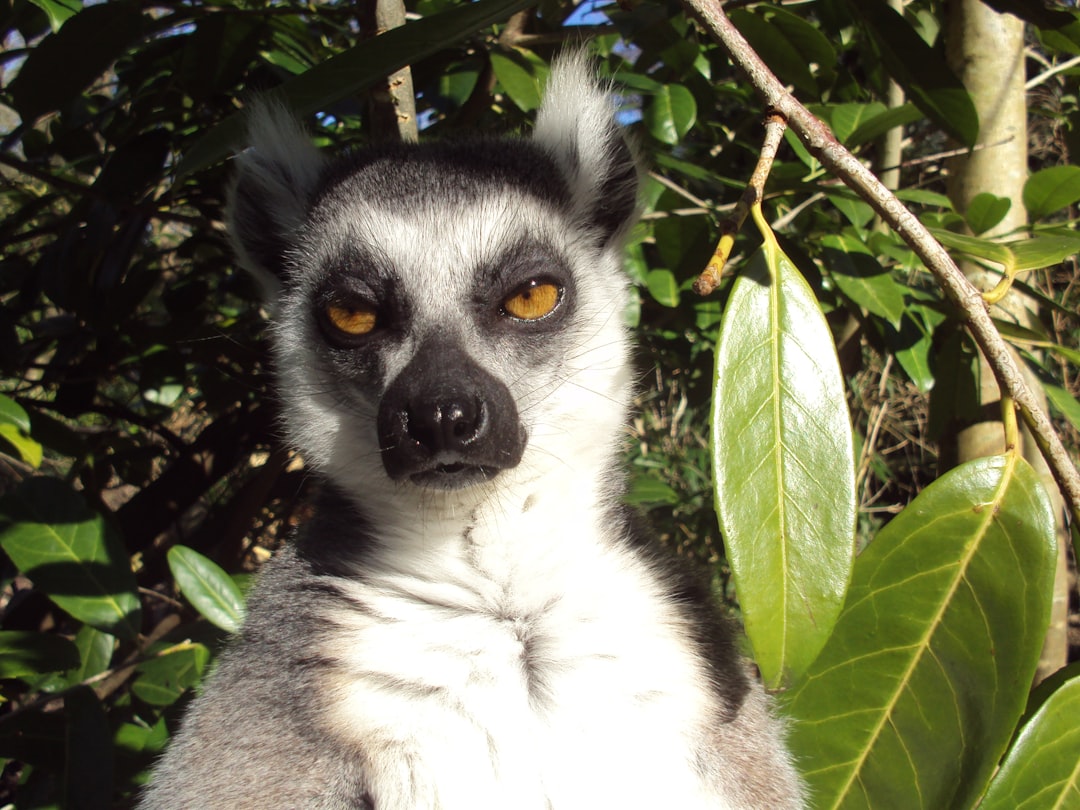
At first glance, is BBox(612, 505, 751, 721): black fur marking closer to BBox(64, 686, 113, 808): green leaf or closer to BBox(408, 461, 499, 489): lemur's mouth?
BBox(408, 461, 499, 489): lemur's mouth

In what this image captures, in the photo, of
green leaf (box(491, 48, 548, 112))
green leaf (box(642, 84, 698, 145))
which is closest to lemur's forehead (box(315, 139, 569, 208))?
green leaf (box(491, 48, 548, 112))

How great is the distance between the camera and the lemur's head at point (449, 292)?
1.46 metres

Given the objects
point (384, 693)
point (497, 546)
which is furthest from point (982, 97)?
point (384, 693)

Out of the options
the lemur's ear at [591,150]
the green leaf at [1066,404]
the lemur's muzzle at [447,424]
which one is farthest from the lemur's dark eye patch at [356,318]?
the green leaf at [1066,404]

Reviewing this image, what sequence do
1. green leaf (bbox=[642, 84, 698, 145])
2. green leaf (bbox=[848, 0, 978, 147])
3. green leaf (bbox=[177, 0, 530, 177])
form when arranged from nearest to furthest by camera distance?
green leaf (bbox=[177, 0, 530, 177])
green leaf (bbox=[848, 0, 978, 147])
green leaf (bbox=[642, 84, 698, 145])

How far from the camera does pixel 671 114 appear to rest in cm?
193

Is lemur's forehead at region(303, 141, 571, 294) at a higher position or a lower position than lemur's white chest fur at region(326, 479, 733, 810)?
higher

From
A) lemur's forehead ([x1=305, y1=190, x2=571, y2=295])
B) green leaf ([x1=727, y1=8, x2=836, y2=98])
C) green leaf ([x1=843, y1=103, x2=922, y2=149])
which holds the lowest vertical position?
lemur's forehead ([x1=305, y1=190, x2=571, y2=295])

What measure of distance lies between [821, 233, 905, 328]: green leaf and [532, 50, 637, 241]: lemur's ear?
493 mm

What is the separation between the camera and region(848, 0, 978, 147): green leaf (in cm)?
144

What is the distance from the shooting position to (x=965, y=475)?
1.08 metres

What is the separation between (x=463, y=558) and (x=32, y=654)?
2.97 feet

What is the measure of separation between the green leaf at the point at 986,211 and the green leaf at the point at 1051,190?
0.06 metres

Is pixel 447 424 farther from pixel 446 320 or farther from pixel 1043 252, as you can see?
pixel 1043 252
